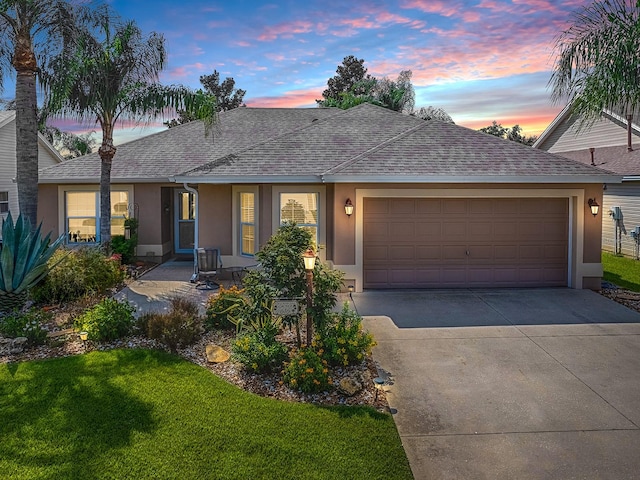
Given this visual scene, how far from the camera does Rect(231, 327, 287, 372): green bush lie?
6348 mm

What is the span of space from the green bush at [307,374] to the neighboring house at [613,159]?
12.5m

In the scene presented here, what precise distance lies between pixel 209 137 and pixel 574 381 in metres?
14.2

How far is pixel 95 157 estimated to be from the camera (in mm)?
16594

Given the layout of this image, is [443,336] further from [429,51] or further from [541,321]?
[429,51]

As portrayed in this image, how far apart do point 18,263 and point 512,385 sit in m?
8.29

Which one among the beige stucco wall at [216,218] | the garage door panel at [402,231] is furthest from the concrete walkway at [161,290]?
the garage door panel at [402,231]

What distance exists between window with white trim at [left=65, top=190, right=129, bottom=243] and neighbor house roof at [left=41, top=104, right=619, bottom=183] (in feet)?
2.38

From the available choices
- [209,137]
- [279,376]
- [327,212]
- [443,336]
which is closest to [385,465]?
[279,376]

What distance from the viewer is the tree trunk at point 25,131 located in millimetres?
10586

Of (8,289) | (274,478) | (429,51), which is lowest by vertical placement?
(274,478)

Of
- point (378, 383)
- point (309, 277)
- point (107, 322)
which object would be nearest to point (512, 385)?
point (378, 383)

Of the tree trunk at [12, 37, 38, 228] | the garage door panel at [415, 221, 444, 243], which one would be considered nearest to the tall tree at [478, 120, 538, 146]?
the garage door panel at [415, 221, 444, 243]

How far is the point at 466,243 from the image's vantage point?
11.9 metres

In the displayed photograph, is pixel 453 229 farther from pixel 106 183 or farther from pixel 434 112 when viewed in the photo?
pixel 434 112
